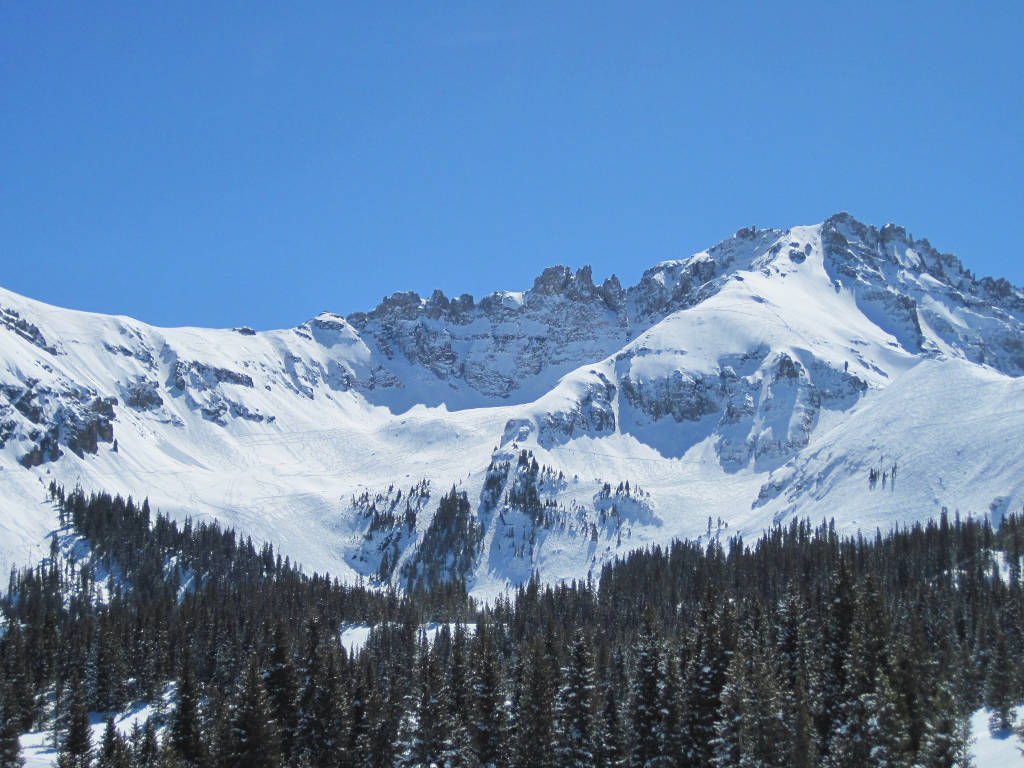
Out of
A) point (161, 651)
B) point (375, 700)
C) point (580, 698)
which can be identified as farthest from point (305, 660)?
point (161, 651)

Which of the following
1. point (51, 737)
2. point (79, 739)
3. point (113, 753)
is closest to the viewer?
point (113, 753)

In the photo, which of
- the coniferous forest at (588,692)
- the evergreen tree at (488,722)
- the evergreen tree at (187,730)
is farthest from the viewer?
the evergreen tree at (187,730)

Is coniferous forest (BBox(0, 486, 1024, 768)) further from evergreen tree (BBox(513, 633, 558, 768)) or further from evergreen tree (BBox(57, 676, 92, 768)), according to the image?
evergreen tree (BBox(57, 676, 92, 768))

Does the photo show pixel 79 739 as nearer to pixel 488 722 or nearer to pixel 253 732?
pixel 253 732

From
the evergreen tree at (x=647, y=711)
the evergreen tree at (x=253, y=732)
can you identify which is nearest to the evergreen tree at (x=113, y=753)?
the evergreen tree at (x=253, y=732)

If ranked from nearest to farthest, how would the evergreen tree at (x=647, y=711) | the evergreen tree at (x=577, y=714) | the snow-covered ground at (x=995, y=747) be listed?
the snow-covered ground at (x=995, y=747), the evergreen tree at (x=647, y=711), the evergreen tree at (x=577, y=714)

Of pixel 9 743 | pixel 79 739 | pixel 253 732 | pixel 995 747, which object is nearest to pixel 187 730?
pixel 253 732

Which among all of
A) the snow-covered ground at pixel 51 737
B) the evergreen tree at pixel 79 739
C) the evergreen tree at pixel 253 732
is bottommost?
the snow-covered ground at pixel 51 737

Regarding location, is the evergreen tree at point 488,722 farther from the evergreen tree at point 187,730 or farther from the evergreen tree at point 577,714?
the evergreen tree at point 187,730

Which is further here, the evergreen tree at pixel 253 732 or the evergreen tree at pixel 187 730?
the evergreen tree at pixel 187 730

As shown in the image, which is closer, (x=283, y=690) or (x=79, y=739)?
(x=283, y=690)

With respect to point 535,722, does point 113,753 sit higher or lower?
lower

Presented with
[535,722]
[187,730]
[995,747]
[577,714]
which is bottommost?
[995,747]

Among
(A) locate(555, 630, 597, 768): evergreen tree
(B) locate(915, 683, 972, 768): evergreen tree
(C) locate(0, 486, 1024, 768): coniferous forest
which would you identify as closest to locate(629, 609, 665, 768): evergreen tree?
(C) locate(0, 486, 1024, 768): coniferous forest
